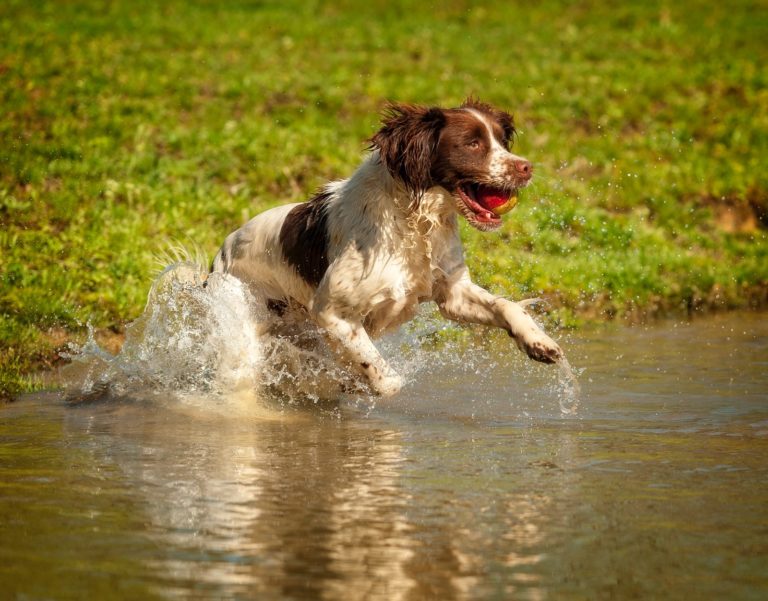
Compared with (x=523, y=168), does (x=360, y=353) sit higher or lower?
lower

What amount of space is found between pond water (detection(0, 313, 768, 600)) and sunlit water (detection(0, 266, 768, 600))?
0.04 feet

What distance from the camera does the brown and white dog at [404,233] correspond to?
19.8 ft

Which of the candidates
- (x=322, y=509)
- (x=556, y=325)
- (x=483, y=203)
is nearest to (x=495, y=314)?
(x=483, y=203)

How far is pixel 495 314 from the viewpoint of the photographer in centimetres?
630

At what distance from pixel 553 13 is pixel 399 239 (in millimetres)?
15596

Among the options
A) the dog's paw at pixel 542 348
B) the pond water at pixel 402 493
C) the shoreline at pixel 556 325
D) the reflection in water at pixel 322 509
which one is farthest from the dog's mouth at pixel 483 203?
the shoreline at pixel 556 325

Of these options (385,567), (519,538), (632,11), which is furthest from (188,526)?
(632,11)

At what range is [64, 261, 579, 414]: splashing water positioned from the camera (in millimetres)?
A: 6785

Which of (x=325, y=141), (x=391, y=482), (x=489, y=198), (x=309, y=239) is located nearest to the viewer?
(x=391, y=482)

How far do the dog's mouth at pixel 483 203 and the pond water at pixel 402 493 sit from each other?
0.98m

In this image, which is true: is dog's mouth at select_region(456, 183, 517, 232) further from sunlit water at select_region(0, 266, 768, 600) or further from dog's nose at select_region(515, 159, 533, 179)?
sunlit water at select_region(0, 266, 768, 600)

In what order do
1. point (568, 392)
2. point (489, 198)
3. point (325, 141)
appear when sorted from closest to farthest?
point (489, 198) → point (568, 392) → point (325, 141)

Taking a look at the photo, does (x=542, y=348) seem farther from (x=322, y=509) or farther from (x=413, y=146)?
(x=322, y=509)

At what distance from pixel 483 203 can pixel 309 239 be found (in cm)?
99
